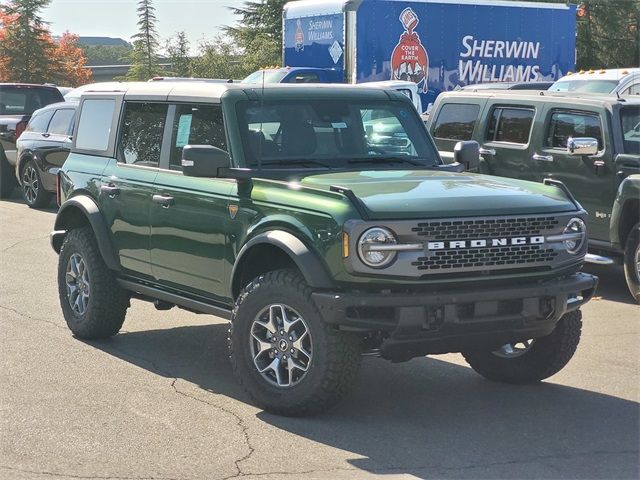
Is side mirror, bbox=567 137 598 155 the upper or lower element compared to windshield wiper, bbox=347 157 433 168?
lower

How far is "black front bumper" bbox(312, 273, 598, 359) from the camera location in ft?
17.5

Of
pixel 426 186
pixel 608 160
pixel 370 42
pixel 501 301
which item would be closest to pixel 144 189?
pixel 426 186

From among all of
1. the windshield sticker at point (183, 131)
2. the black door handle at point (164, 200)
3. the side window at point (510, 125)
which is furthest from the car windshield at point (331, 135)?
the side window at point (510, 125)

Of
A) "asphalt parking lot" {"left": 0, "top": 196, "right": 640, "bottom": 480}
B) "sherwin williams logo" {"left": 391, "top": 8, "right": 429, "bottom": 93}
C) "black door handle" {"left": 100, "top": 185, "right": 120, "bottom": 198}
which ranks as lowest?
"asphalt parking lot" {"left": 0, "top": 196, "right": 640, "bottom": 480}

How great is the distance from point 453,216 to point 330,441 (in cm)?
134

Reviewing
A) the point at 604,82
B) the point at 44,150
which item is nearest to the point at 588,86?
the point at 604,82

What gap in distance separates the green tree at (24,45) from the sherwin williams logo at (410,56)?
98.0ft

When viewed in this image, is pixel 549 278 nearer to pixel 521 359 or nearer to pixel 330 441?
pixel 521 359

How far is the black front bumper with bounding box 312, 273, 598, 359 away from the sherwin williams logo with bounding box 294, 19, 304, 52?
51.7ft

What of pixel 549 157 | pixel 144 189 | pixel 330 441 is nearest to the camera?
pixel 330 441

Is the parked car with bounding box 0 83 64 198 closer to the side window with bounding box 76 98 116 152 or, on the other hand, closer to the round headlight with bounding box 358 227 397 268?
the side window with bounding box 76 98 116 152

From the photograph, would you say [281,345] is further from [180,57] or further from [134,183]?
[180,57]

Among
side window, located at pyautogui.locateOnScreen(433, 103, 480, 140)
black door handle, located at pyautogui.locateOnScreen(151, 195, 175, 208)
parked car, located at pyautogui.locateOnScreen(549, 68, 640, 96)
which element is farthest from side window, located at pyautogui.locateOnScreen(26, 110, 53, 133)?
black door handle, located at pyautogui.locateOnScreen(151, 195, 175, 208)

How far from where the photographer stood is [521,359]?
652cm
